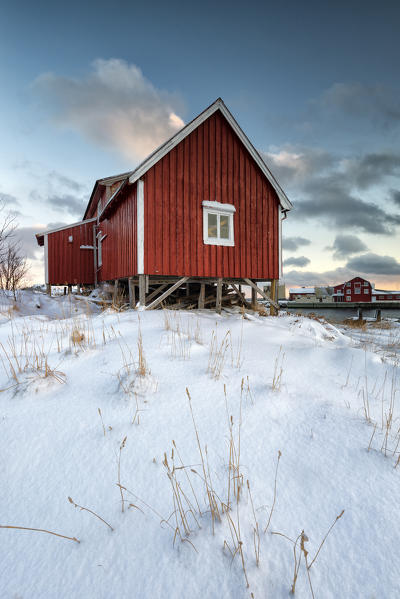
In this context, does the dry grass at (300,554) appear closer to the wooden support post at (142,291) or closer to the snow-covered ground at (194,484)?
the snow-covered ground at (194,484)

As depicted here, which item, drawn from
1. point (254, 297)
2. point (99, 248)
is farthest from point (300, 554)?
point (99, 248)

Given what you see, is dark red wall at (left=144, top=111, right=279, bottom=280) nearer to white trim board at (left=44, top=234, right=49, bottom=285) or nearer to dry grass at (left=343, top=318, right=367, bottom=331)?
dry grass at (left=343, top=318, right=367, bottom=331)

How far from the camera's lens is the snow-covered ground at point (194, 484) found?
1.07 meters

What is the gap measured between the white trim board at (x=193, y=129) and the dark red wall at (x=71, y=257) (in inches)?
324

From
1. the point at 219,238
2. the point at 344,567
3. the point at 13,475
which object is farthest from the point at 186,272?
the point at 344,567

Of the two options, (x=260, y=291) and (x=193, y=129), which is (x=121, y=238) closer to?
(x=193, y=129)

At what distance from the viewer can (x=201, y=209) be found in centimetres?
891

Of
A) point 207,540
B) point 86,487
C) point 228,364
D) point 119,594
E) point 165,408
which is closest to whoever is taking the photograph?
point 119,594

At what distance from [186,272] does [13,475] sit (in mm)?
7431

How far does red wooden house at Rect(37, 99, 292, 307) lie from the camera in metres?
8.19

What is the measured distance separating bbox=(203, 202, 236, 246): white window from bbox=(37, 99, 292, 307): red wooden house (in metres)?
0.03

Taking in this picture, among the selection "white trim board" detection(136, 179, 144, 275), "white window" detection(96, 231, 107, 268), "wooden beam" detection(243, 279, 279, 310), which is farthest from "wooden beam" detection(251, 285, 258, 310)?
"white window" detection(96, 231, 107, 268)

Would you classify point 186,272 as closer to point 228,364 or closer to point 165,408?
point 228,364

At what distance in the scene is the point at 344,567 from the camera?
1.08 meters
